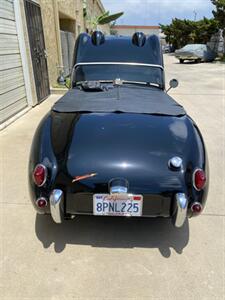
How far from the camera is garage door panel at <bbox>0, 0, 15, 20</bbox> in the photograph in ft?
20.1

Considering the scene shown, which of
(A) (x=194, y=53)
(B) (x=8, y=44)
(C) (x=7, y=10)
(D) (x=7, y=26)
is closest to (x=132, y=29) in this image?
(A) (x=194, y=53)

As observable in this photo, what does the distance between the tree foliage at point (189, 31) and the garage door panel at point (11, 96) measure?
Answer: 28582mm

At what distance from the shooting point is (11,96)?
6516 mm

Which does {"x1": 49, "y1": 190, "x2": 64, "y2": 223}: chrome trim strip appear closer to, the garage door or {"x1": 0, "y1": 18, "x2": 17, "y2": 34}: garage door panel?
the garage door

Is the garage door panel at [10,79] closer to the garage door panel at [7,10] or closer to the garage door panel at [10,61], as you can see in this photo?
the garage door panel at [10,61]

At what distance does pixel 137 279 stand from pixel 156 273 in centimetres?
18

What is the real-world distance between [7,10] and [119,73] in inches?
151

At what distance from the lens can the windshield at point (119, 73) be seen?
14.0ft

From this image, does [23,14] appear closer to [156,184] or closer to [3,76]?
[3,76]

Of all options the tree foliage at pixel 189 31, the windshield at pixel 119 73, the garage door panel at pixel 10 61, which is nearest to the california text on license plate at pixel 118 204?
the windshield at pixel 119 73

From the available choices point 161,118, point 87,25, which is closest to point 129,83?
point 161,118

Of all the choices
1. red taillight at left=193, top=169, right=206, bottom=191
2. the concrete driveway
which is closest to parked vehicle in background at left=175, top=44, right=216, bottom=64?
the concrete driveway

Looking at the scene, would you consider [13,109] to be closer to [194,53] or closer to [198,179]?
[198,179]

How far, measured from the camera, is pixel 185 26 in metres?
36.4
